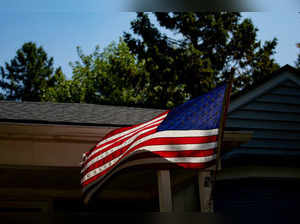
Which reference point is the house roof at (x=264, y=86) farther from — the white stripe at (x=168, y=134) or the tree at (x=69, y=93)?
the tree at (x=69, y=93)

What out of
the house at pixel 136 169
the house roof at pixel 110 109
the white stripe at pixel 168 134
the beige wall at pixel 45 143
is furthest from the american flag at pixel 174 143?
the house roof at pixel 110 109

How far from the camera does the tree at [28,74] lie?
40406 millimetres

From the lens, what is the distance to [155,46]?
2480 centimetres

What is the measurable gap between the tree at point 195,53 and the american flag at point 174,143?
20167 mm

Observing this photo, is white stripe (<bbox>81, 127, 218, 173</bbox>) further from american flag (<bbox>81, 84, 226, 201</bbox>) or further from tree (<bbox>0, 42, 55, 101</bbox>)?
tree (<bbox>0, 42, 55, 101</bbox>)

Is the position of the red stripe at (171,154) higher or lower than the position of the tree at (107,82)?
lower

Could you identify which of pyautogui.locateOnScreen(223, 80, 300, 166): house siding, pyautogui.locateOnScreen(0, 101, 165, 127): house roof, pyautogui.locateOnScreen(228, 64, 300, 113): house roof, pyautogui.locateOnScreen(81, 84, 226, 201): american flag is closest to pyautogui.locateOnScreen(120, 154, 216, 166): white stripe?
pyautogui.locateOnScreen(81, 84, 226, 201): american flag

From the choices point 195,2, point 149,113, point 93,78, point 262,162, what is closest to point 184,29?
point 93,78

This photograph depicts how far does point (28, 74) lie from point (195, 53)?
24.7m

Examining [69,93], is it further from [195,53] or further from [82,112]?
[82,112]

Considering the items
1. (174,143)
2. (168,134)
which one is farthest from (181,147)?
(168,134)

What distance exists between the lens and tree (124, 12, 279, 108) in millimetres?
24734

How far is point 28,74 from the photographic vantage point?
1681 inches

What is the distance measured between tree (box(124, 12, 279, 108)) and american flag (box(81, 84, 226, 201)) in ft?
66.2
